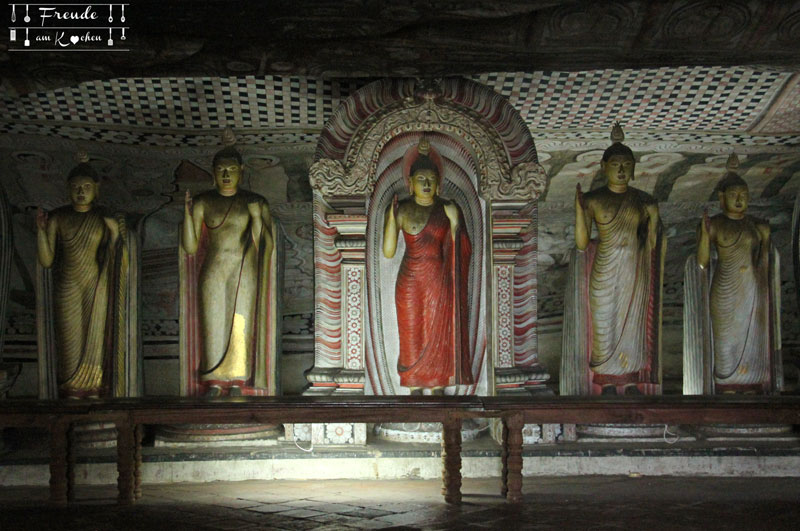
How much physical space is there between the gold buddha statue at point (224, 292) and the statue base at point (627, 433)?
105 inches

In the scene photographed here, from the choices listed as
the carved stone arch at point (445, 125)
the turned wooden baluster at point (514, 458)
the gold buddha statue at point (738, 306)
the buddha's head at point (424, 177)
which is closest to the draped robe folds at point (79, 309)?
the carved stone arch at point (445, 125)

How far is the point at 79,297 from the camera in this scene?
7445 mm

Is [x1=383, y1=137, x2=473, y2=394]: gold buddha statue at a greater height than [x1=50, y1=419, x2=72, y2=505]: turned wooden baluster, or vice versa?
[x1=383, y1=137, x2=473, y2=394]: gold buddha statue

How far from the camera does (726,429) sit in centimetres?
766

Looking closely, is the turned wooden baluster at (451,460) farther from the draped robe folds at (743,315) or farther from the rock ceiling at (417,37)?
the draped robe folds at (743,315)

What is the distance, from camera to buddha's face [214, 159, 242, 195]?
24.8 ft

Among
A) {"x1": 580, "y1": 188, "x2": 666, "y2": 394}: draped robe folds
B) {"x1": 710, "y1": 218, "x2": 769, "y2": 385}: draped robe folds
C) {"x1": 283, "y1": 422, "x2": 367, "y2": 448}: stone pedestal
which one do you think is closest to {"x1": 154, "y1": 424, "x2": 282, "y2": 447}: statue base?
{"x1": 283, "y1": 422, "x2": 367, "y2": 448}: stone pedestal

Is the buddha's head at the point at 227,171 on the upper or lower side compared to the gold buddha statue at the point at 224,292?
upper

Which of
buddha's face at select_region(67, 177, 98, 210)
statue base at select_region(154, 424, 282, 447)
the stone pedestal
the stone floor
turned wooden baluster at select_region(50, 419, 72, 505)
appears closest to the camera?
the stone floor

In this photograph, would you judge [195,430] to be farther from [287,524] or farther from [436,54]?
[436,54]

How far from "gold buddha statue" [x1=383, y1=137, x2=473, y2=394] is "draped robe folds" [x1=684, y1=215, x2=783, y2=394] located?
2081 mm

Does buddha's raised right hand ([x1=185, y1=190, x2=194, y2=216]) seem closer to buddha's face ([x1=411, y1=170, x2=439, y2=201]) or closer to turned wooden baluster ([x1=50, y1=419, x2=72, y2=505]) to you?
buddha's face ([x1=411, y1=170, x2=439, y2=201])

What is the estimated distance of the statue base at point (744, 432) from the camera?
7598mm

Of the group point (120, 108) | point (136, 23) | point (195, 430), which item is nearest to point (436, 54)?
point (136, 23)
